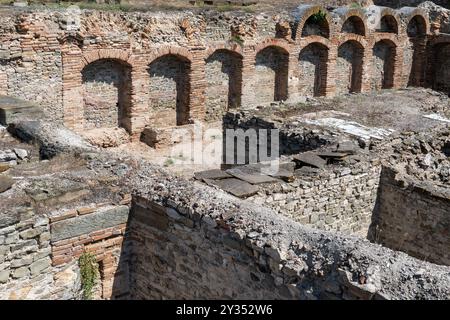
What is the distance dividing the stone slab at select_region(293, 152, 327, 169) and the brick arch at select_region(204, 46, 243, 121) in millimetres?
8261

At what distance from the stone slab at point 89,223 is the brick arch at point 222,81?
1115 cm

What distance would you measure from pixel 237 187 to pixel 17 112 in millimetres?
4335

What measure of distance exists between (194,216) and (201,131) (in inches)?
429

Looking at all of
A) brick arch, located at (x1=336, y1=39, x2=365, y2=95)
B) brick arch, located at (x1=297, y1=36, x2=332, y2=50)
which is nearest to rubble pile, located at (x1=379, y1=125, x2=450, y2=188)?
brick arch, located at (x1=297, y1=36, x2=332, y2=50)

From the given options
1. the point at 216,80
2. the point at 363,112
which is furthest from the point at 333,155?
the point at 216,80

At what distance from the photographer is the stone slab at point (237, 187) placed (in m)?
7.49

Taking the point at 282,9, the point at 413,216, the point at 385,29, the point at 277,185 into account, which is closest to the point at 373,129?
the point at 413,216

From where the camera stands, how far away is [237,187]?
25.2ft

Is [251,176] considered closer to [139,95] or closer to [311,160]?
[311,160]

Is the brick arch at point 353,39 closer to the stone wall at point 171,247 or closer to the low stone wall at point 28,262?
the stone wall at point 171,247

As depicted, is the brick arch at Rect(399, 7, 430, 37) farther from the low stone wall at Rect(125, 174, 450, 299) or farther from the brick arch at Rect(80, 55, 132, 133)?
the low stone wall at Rect(125, 174, 450, 299)

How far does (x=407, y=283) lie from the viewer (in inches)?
179

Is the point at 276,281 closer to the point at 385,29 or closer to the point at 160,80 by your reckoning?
the point at 160,80

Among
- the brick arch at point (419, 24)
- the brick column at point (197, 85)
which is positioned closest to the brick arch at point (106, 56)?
the brick column at point (197, 85)
